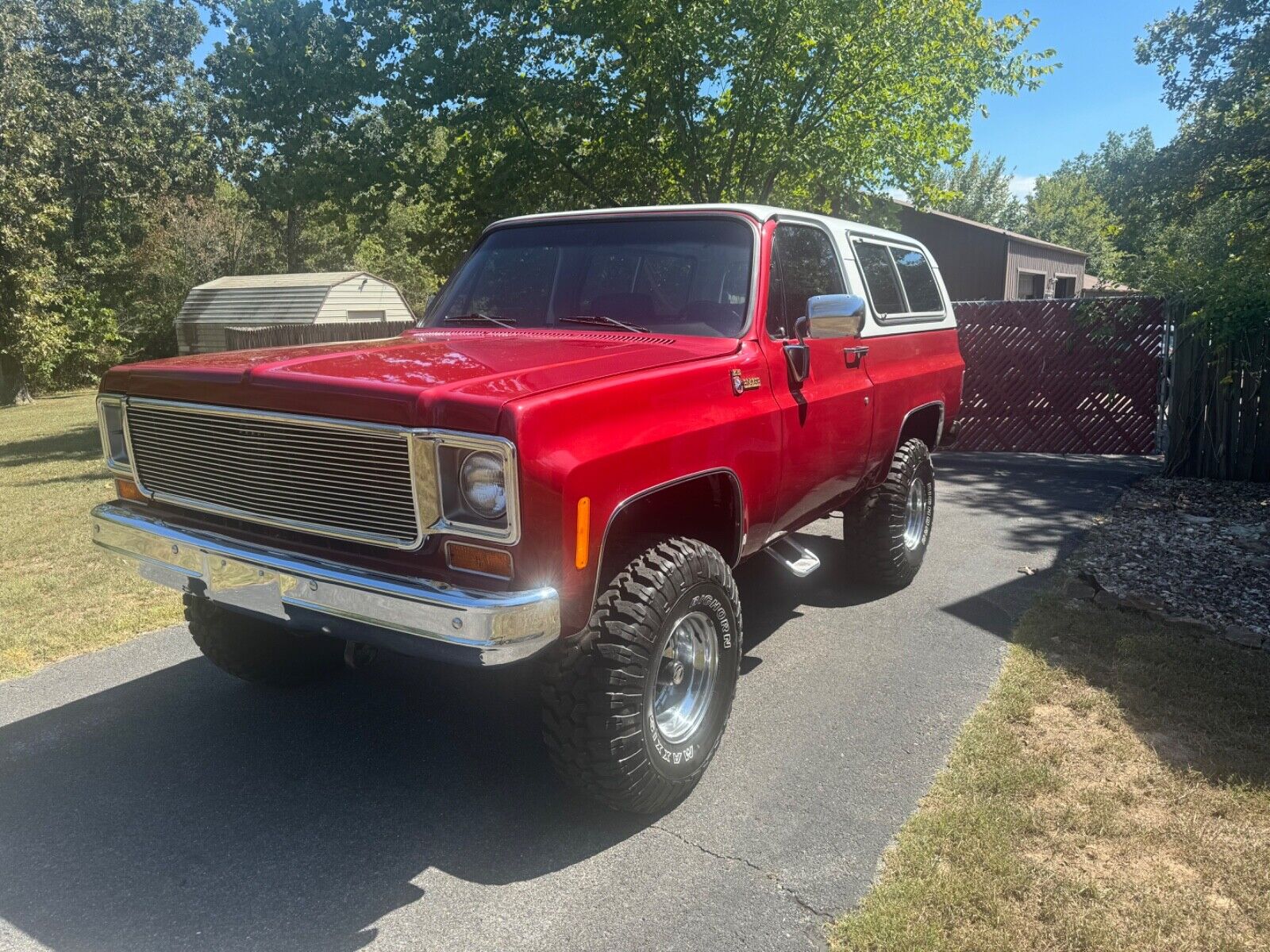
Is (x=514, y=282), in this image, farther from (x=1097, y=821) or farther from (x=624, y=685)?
(x=1097, y=821)

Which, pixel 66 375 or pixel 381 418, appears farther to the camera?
pixel 66 375

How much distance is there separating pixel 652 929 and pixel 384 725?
5.87 ft

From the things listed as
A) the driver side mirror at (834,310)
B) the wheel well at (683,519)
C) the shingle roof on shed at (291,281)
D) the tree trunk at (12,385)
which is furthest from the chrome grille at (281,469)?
the tree trunk at (12,385)

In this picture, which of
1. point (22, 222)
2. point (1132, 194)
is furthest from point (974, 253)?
point (22, 222)

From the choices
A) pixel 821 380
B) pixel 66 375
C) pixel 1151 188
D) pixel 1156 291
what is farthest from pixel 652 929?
pixel 66 375

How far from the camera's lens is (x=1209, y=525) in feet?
24.1

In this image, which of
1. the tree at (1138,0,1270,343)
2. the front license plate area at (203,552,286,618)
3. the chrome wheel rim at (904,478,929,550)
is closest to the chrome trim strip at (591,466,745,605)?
the front license plate area at (203,552,286,618)

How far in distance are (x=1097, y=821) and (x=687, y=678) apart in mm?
1543

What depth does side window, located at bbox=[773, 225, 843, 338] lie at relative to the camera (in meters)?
4.33

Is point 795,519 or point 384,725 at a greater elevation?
point 795,519

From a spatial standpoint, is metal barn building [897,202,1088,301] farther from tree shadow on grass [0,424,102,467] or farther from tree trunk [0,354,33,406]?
tree trunk [0,354,33,406]

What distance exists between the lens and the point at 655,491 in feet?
10.5

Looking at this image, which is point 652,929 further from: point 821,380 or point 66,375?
point 66,375

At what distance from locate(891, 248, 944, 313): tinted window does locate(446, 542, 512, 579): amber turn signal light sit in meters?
3.94
